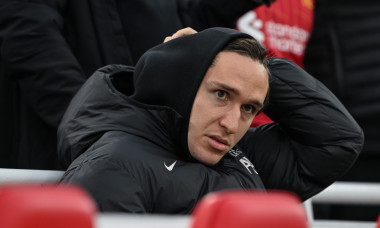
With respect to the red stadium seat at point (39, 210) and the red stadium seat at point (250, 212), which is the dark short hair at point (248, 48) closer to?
the red stadium seat at point (250, 212)

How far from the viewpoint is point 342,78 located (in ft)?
12.0

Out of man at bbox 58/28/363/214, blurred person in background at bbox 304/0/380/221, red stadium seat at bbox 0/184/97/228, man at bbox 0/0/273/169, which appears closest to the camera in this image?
red stadium seat at bbox 0/184/97/228

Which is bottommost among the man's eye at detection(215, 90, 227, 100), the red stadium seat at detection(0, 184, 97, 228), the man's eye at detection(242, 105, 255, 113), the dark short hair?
the man's eye at detection(242, 105, 255, 113)

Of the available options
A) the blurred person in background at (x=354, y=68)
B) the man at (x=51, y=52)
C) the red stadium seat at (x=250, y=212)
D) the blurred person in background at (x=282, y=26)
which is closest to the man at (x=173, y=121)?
the man at (x=51, y=52)

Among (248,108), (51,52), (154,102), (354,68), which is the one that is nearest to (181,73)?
(154,102)

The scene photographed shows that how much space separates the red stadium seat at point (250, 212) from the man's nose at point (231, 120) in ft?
3.70

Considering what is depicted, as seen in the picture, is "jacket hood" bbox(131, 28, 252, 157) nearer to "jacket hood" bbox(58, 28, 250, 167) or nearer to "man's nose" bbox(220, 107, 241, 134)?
"jacket hood" bbox(58, 28, 250, 167)

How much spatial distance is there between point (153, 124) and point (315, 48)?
1512mm

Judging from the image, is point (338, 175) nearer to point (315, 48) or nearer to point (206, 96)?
point (206, 96)

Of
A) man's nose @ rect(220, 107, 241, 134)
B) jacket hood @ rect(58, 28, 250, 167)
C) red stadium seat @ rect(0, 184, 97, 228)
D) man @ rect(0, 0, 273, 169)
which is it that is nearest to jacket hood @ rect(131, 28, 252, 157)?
jacket hood @ rect(58, 28, 250, 167)

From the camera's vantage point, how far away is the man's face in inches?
88.5

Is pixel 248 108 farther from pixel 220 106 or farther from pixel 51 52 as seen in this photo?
pixel 51 52

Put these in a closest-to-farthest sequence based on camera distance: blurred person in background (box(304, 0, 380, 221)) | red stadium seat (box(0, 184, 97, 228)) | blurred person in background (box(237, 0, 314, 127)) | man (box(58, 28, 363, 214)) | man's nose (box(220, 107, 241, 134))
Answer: red stadium seat (box(0, 184, 97, 228))
man (box(58, 28, 363, 214))
man's nose (box(220, 107, 241, 134))
blurred person in background (box(237, 0, 314, 127))
blurred person in background (box(304, 0, 380, 221))

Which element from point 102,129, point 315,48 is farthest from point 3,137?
point 315,48
